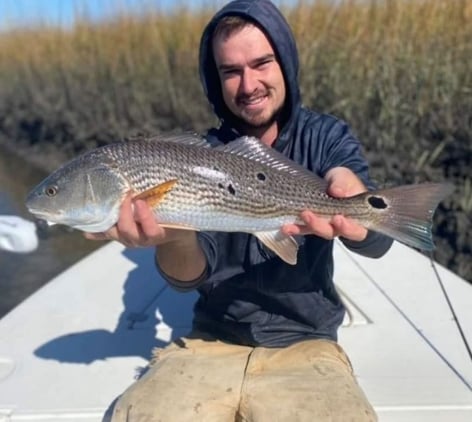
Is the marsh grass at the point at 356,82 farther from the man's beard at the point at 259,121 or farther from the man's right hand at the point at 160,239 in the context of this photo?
the man's right hand at the point at 160,239

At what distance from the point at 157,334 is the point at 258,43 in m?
1.14

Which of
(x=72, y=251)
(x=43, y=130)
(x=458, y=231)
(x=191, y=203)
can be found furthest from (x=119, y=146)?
(x=43, y=130)

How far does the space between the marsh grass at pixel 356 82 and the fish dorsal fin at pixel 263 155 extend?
3037 millimetres

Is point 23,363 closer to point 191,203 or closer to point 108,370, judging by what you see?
point 108,370

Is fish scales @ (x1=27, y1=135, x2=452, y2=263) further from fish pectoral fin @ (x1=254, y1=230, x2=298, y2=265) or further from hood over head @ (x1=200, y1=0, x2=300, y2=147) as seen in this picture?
hood over head @ (x1=200, y1=0, x2=300, y2=147)

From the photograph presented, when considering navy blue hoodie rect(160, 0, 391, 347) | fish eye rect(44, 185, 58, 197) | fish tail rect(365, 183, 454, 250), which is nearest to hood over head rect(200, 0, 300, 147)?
navy blue hoodie rect(160, 0, 391, 347)

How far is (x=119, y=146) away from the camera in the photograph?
2.05m

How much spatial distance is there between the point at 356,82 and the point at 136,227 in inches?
174

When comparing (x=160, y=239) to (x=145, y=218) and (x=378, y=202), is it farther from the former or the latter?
(x=378, y=202)

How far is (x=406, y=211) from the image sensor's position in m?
2.06

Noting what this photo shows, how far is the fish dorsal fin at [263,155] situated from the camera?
7.07ft

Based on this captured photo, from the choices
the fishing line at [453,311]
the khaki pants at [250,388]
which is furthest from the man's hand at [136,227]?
the fishing line at [453,311]

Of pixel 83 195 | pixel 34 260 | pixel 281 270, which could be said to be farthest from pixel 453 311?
pixel 34 260

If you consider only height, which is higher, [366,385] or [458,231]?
[366,385]
